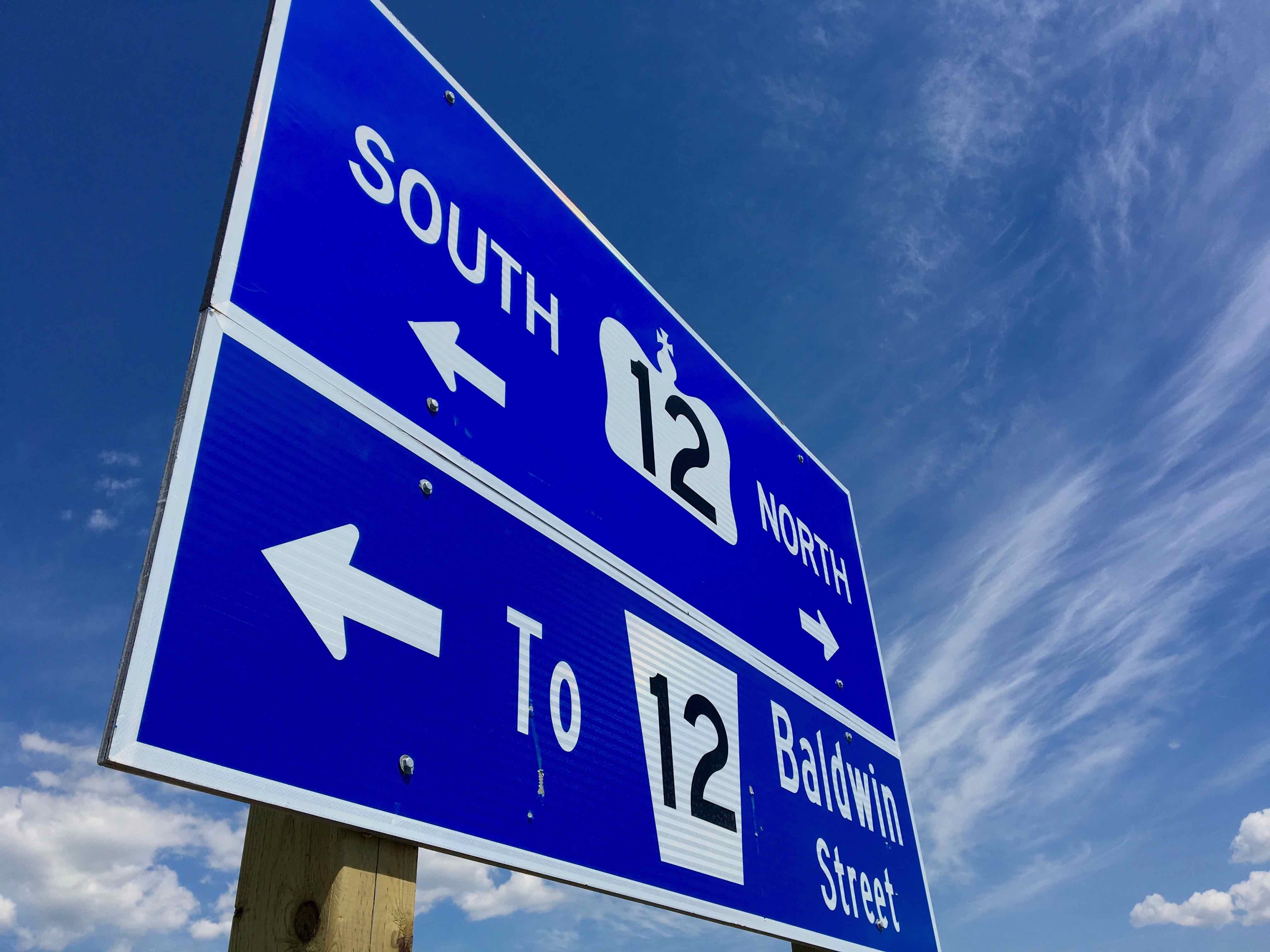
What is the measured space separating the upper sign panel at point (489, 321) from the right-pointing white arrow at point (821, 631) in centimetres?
1

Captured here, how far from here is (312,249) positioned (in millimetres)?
1567

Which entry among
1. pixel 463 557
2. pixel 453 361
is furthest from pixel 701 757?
pixel 453 361

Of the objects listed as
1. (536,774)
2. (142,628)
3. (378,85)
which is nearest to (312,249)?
(378,85)

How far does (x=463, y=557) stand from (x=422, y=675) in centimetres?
24

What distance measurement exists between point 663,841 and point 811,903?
0.67m

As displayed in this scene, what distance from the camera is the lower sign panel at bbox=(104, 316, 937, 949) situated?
3.76ft

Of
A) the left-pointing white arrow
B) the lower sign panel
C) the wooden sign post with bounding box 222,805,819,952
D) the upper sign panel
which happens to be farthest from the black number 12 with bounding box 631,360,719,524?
the wooden sign post with bounding box 222,805,819,952

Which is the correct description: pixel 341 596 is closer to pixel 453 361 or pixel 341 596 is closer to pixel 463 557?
pixel 463 557

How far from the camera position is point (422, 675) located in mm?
1423

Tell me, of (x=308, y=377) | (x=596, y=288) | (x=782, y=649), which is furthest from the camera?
(x=782, y=649)

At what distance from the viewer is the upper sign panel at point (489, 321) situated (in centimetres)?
157

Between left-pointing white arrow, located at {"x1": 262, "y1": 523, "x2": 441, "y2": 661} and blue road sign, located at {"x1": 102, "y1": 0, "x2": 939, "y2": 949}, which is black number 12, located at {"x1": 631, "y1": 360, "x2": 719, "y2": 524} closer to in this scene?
blue road sign, located at {"x1": 102, "y1": 0, "x2": 939, "y2": 949}

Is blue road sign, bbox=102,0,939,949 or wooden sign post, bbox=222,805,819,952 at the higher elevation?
blue road sign, bbox=102,0,939,949

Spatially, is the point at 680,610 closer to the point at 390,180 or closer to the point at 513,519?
the point at 513,519
